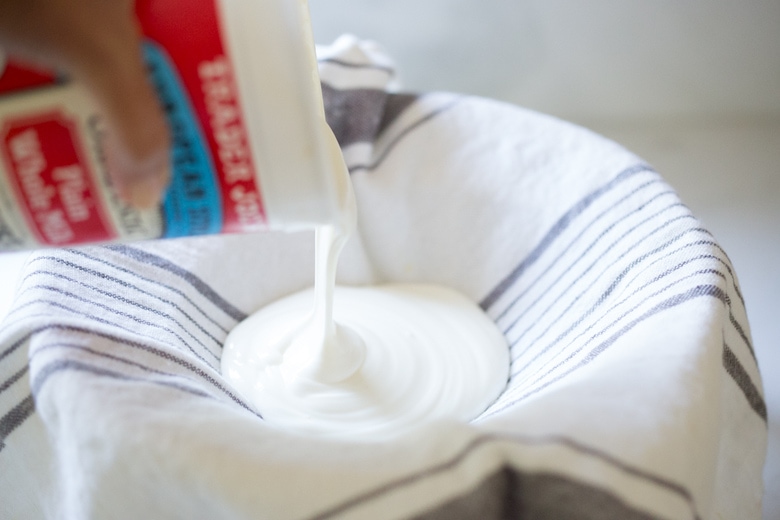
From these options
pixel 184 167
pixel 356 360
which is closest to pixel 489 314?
pixel 356 360

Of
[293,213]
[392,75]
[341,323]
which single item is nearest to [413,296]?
[341,323]

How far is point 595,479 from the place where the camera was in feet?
0.95

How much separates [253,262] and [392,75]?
209 millimetres

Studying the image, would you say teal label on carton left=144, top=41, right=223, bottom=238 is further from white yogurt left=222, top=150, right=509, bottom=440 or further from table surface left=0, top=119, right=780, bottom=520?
table surface left=0, top=119, right=780, bottom=520

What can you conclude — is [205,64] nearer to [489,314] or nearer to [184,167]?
[184,167]

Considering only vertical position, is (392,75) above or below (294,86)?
below

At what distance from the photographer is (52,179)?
300 millimetres

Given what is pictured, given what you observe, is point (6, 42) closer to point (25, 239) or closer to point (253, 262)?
point (25, 239)

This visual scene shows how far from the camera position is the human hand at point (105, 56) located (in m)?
0.27

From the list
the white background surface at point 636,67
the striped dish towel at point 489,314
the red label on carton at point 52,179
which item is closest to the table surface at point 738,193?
the white background surface at point 636,67

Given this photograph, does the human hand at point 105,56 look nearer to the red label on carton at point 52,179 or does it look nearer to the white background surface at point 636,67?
the red label on carton at point 52,179

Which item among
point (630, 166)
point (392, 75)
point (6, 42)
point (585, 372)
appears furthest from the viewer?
point (392, 75)

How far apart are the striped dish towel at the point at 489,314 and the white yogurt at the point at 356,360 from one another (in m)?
0.02

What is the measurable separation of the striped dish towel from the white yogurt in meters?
0.02
